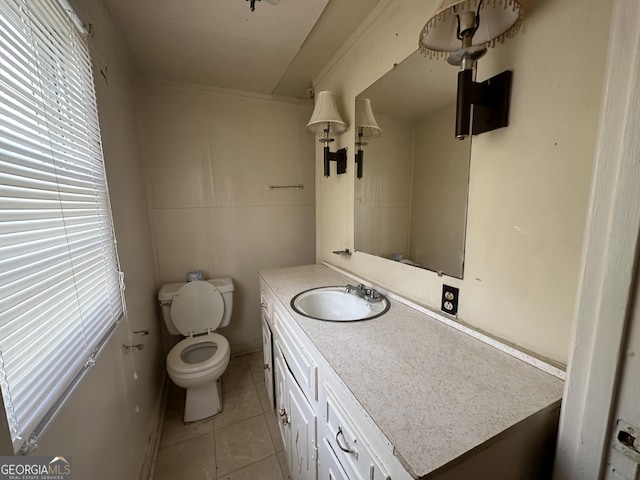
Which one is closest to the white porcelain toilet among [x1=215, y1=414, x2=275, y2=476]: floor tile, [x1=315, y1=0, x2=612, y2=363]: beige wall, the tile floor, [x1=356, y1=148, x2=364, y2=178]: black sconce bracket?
the tile floor

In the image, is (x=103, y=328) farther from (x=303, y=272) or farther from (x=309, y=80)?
(x=309, y=80)

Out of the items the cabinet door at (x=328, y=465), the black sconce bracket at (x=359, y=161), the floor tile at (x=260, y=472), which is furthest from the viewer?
the black sconce bracket at (x=359, y=161)

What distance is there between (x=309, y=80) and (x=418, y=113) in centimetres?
118

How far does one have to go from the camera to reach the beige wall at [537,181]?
615 millimetres

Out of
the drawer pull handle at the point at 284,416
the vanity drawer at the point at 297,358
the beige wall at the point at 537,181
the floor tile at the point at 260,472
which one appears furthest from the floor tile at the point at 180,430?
the beige wall at the point at 537,181

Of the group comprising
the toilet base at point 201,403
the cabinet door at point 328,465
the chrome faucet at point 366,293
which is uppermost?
the chrome faucet at point 366,293

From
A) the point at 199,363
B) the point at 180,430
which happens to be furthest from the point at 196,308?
the point at 180,430

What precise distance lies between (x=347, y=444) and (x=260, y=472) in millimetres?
1038

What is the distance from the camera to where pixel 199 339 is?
1843 millimetres

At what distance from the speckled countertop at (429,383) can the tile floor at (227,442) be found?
1008 mm

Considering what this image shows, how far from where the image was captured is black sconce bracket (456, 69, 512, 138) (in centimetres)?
75

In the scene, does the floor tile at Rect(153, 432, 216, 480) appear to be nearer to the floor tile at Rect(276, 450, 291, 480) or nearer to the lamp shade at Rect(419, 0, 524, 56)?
the floor tile at Rect(276, 450, 291, 480)

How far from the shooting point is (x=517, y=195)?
752 mm

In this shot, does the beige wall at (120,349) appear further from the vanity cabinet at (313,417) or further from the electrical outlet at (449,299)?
the electrical outlet at (449,299)
